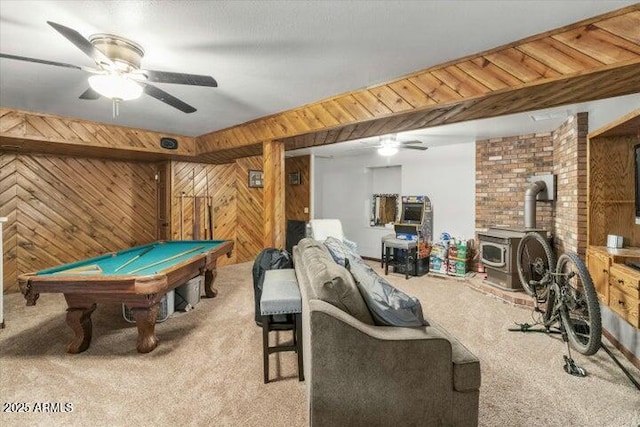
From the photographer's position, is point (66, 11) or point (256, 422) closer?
point (66, 11)

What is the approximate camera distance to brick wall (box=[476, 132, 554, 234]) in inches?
187

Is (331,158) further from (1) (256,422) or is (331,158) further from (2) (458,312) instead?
(1) (256,422)

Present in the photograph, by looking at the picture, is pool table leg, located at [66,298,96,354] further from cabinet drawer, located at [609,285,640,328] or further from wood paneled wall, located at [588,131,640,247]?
wood paneled wall, located at [588,131,640,247]

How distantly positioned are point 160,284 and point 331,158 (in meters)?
5.66

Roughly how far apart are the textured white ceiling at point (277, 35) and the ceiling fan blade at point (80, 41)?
0.23m

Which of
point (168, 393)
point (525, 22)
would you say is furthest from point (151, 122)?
point (525, 22)

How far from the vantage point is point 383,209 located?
7.01m

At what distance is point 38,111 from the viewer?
12.0 ft

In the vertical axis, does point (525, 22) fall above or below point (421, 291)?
above

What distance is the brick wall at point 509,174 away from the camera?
15.6 feet

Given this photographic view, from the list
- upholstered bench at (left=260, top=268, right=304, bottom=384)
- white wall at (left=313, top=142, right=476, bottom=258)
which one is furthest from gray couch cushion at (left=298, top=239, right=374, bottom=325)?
white wall at (left=313, top=142, right=476, bottom=258)

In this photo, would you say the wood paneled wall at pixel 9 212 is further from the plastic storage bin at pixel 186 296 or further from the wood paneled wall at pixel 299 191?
the wood paneled wall at pixel 299 191

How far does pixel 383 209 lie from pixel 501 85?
494 centimetres

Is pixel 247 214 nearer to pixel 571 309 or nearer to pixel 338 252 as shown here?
pixel 338 252
